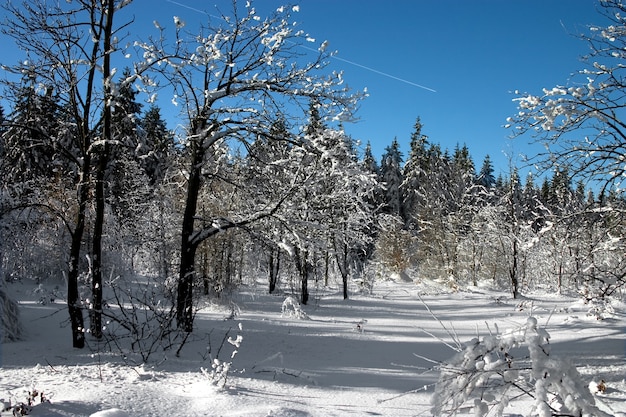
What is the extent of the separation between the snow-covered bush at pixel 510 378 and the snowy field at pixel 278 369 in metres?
0.13

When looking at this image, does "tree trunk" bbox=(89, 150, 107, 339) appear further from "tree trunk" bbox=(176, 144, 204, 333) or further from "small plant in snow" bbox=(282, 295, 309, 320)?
"small plant in snow" bbox=(282, 295, 309, 320)

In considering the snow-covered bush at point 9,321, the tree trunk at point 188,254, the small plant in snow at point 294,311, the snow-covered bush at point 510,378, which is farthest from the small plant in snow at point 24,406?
the small plant in snow at point 294,311

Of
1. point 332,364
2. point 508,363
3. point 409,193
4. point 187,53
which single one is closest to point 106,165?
point 187,53

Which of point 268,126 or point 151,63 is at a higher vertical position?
point 151,63

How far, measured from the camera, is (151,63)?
730cm

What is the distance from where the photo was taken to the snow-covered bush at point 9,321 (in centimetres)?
726

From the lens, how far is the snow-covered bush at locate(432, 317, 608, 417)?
2041mm

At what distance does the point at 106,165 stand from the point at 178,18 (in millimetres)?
2753

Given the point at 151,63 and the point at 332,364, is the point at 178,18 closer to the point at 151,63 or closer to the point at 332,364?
the point at 151,63

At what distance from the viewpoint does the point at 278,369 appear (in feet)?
20.6

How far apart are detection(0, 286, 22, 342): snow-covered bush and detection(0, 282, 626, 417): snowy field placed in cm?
23

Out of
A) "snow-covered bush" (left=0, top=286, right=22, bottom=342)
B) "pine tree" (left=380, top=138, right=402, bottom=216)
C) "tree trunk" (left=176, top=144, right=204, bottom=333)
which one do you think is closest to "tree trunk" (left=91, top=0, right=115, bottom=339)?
"tree trunk" (left=176, top=144, right=204, bottom=333)

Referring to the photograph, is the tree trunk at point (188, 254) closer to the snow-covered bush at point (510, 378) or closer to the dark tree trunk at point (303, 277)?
the snow-covered bush at point (510, 378)

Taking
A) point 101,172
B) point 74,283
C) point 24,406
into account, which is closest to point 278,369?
point 24,406
